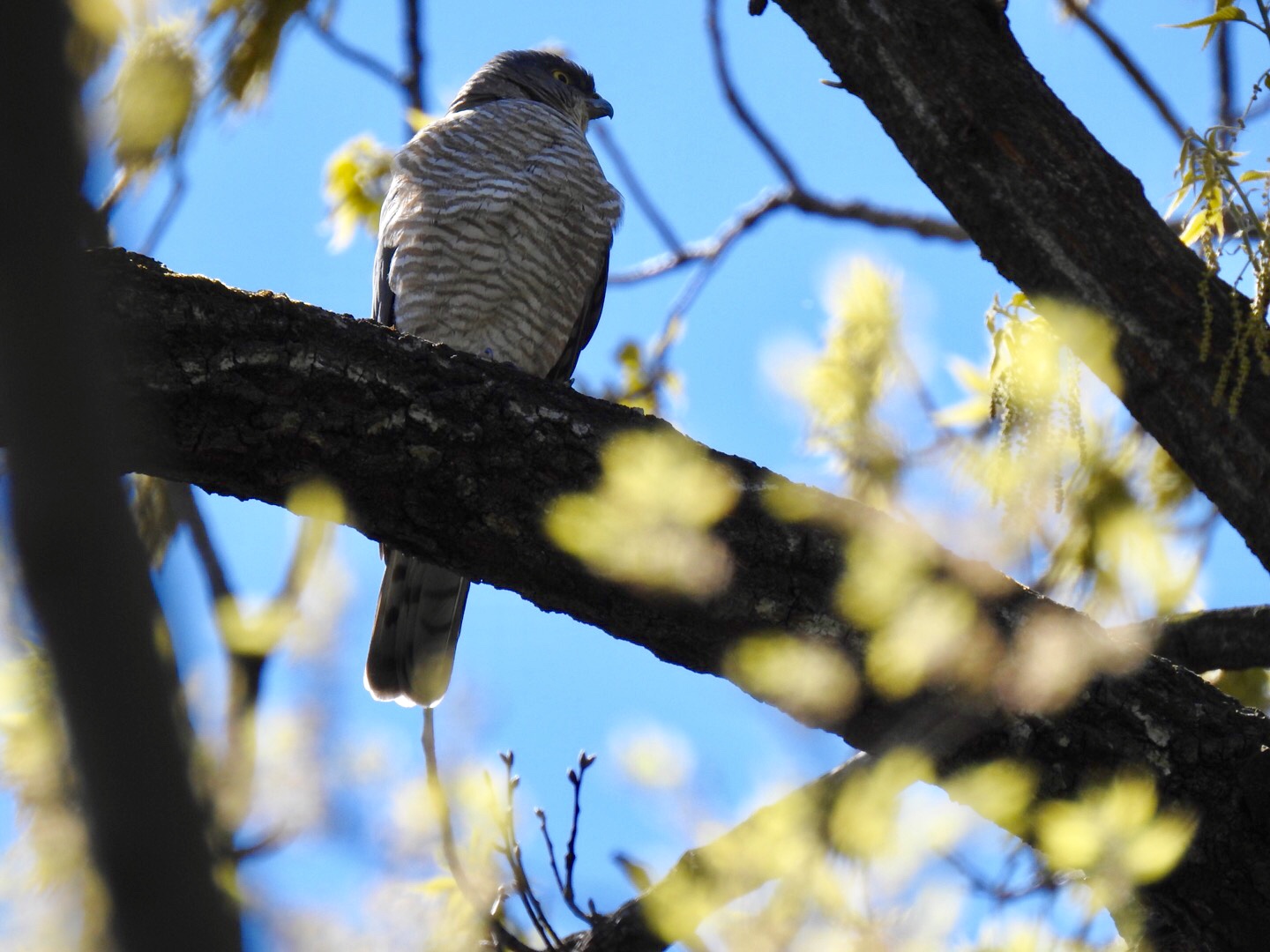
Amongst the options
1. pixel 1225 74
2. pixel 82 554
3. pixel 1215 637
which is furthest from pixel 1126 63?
pixel 82 554

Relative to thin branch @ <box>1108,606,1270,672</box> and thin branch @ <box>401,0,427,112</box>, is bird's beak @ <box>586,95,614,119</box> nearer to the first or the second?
thin branch @ <box>401,0,427,112</box>

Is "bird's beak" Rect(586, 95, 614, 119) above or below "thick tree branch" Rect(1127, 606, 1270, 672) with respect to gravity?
above

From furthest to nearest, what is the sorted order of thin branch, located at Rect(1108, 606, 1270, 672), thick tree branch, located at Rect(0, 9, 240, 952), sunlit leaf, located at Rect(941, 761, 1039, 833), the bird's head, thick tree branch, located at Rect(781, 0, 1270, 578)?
the bird's head < thin branch, located at Rect(1108, 606, 1270, 672) < thick tree branch, located at Rect(781, 0, 1270, 578) < sunlit leaf, located at Rect(941, 761, 1039, 833) < thick tree branch, located at Rect(0, 9, 240, 952)

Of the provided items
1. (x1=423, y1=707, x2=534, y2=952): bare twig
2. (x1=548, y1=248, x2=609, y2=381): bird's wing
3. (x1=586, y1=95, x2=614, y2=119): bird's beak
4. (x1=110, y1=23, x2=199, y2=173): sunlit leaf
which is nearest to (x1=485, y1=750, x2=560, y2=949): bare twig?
(x1=423, y1=707, x2=534, y2=952): bare twig

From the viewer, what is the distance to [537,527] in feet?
7.51

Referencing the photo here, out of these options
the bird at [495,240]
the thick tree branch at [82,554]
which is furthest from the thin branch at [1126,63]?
the thick tree branch at [82,554]

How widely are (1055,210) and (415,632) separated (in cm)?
236

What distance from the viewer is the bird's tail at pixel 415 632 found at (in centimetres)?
404

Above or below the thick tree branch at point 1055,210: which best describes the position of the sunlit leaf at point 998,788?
below

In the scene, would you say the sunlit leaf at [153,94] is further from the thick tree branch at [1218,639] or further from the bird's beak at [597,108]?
the bird's beak at [597,108]

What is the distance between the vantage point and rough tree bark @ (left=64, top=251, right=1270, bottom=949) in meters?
2.20

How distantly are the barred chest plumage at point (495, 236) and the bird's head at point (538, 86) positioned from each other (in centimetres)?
76

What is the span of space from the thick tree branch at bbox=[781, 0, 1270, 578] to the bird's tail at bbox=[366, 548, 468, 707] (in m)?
1.99

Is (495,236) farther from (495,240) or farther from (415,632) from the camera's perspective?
(415,632)
